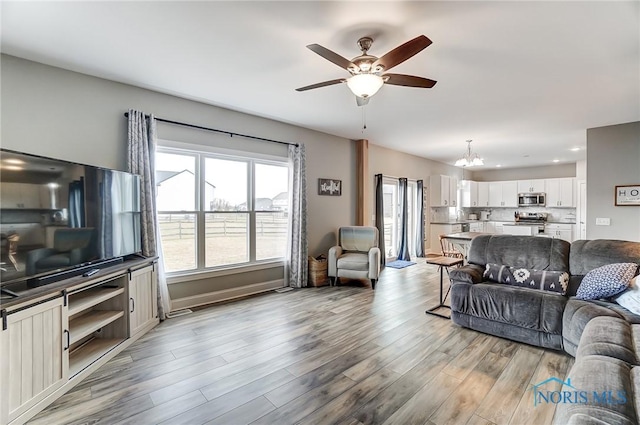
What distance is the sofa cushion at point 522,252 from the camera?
305cm

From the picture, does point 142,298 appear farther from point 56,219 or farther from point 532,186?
point 532,186

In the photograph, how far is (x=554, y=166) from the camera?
898 cm

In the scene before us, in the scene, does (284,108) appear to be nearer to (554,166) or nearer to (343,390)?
(343,390)

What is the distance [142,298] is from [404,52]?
340cm

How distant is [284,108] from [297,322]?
2909 millimetres

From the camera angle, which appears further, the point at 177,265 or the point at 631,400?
the point at 177,265

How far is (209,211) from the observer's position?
4062mm

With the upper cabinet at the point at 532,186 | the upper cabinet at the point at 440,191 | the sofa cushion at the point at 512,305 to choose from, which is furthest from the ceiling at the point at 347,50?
the upper cabinet at the point at 532,186

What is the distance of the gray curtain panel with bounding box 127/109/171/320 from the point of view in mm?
3289

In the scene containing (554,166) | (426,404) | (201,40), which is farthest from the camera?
(554,166)

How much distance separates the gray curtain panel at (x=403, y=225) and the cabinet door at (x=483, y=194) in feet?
13.9

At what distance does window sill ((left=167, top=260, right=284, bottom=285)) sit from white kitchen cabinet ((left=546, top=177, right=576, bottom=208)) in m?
8.63

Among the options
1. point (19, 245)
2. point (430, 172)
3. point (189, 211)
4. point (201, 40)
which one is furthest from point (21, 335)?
point (430, 172)

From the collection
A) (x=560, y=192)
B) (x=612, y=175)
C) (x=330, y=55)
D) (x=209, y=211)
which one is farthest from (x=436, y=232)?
(x=330, y=55)
